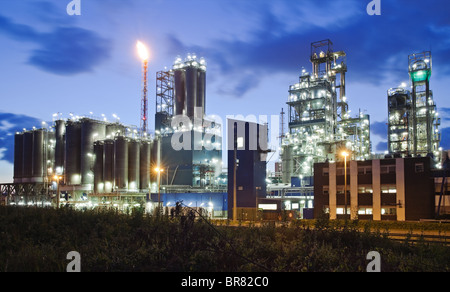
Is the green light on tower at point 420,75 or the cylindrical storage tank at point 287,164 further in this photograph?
the cylindrical storage tank at point 287,164

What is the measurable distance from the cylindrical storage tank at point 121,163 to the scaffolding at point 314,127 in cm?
3513

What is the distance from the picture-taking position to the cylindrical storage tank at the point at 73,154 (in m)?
81.5

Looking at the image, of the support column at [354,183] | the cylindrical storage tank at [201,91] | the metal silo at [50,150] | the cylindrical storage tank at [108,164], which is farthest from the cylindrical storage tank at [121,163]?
the support column at [354,183]

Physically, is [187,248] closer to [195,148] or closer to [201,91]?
[195,148]

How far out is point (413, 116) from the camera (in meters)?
82.4

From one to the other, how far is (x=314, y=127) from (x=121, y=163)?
1637 inches

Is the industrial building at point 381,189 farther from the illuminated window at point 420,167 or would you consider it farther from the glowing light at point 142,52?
the glowing light at point 142,52

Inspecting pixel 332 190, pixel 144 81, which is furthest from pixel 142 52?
pixel 332 190

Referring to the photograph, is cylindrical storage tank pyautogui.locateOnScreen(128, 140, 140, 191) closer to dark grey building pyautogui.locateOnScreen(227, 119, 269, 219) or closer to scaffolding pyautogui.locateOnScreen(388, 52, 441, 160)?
dark grey building pyautogui.locateOnScreen(227, 119, 269, 219)

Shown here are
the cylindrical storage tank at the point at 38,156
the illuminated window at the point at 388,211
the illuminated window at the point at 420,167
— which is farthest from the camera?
the cylindrical storage tank at the point at 38,156
